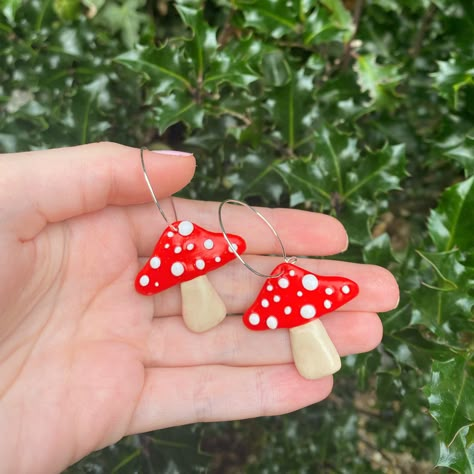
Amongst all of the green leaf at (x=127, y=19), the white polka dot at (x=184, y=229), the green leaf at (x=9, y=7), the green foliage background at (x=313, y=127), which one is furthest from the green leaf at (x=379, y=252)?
the green leaf at (x=9, y=7)

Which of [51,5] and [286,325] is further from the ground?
[51,5]

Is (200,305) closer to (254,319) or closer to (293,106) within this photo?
(254,319)

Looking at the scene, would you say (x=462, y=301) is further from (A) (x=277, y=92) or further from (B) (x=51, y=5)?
(B) (x=51, y=5)

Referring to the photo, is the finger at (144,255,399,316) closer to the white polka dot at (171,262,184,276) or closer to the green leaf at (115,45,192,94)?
the white polka dot at (171,262,184,276)

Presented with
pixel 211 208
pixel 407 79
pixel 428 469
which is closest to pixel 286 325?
pixel 211 208

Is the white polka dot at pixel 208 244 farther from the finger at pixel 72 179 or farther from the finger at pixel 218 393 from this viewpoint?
the finger at pixel 218 393

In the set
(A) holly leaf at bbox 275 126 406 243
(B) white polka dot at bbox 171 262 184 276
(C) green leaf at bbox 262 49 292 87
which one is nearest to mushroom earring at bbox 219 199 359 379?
(B) white polka dot at bbox 171 262 184 276
